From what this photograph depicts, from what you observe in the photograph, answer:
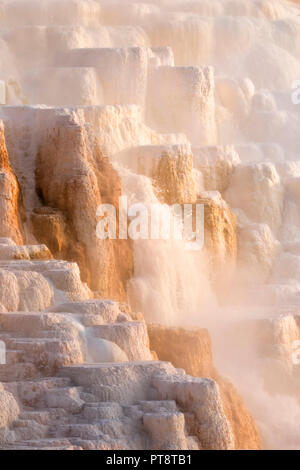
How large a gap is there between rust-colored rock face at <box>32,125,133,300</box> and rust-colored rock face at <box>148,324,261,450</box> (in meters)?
1.38

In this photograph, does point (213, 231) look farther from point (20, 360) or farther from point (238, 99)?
point (20, 360)

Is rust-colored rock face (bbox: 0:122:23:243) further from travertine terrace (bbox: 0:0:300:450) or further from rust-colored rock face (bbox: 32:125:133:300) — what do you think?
rust-colored rock face (bbox: 32:125:133:300)

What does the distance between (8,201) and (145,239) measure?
150 inches

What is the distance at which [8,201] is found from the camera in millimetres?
19250

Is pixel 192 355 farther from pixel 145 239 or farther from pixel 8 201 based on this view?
pixel 145 239

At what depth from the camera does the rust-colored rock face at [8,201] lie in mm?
19109

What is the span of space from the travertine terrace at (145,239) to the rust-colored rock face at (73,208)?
2 cm

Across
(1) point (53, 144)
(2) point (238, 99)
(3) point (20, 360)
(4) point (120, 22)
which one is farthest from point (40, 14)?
(3) point (20, 360)

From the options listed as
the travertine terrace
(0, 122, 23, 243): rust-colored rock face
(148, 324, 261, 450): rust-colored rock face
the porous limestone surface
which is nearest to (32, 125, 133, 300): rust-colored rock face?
the travertine terrace

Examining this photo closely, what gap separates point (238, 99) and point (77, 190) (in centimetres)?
1073

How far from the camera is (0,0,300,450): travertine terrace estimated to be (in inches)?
606

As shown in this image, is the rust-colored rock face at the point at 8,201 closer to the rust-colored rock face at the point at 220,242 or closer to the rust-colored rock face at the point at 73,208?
the rust-colored rock face at the point at 73,208

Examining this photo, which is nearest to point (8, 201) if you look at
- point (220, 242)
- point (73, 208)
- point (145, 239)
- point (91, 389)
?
point (73, 208)

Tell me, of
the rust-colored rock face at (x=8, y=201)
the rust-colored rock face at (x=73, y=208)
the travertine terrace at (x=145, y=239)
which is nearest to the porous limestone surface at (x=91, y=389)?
the travertine terrace at (x=145, y=239)
